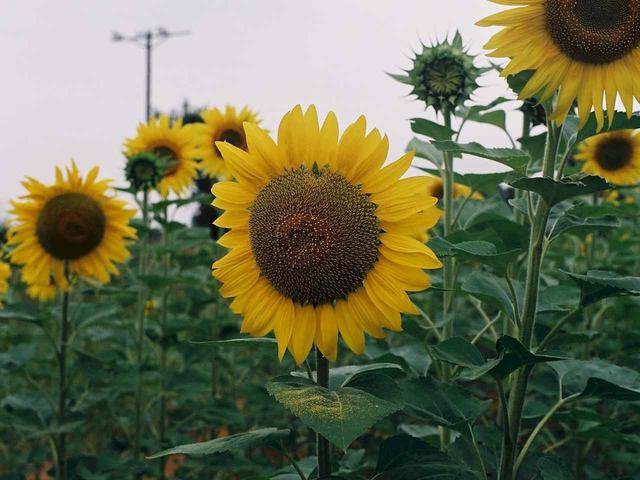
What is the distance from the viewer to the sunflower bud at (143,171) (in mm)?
3424

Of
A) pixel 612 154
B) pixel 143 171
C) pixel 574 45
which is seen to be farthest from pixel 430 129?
pixel 612 154

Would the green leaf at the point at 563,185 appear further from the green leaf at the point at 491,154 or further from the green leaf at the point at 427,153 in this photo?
the green leaf at the point at 427,153

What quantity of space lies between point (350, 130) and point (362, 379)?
0.49 metres

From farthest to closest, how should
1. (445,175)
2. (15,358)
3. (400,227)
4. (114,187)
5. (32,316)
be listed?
(114,187) → (15,358) → (32,316) → (445,175) → (400,227)

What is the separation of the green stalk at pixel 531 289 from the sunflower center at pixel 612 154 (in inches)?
109

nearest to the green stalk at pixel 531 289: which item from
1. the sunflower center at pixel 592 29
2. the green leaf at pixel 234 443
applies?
the sunflower center at pixel 592 29

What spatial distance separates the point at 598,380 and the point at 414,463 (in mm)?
414

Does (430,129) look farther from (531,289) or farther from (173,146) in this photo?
(173,146)

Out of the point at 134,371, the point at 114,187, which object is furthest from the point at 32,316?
the point at 114,187

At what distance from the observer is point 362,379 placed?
1384 mm

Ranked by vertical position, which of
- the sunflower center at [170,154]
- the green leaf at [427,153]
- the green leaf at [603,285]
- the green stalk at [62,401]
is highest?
the sunflower center at [170,154]

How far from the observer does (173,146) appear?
410 centimetres

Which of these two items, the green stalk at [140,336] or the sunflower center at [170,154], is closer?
the green stalk at [140,336]

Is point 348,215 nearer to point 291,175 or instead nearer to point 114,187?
point 291,175
